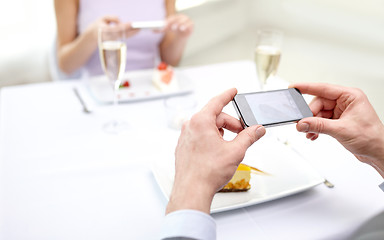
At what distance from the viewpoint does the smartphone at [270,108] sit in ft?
2.23

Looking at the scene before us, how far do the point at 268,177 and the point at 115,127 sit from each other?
447mm

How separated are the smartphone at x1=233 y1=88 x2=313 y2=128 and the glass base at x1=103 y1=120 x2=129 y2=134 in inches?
15.0

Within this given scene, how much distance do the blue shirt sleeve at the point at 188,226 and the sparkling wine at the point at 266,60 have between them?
640 mm

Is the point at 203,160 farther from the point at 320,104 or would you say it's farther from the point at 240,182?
the point at 320,104

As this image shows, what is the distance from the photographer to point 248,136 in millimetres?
616

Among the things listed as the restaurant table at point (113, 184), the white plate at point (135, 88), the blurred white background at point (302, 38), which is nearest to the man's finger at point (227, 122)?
the restaurant table at point (113, 184)

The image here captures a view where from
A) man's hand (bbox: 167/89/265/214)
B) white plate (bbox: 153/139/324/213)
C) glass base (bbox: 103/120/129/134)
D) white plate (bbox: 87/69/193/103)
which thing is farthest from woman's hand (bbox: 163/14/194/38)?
man's hand (bbox: 167/89/265/214)

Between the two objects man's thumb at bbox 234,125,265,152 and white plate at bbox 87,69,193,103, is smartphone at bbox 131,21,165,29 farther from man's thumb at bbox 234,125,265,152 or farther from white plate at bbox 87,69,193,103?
man's thumb at bbox 234,125,265,152

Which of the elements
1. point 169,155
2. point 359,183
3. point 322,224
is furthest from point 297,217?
point 169,155

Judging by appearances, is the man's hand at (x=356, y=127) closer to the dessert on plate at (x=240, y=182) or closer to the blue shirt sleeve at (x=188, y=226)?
the dessert on plate at (x=240, y=182)

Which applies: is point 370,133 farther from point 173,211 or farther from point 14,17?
point 14,17

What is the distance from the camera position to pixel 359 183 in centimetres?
77

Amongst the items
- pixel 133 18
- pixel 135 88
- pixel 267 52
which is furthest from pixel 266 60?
pixel 133 18

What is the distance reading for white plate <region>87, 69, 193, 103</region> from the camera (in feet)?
3.73
